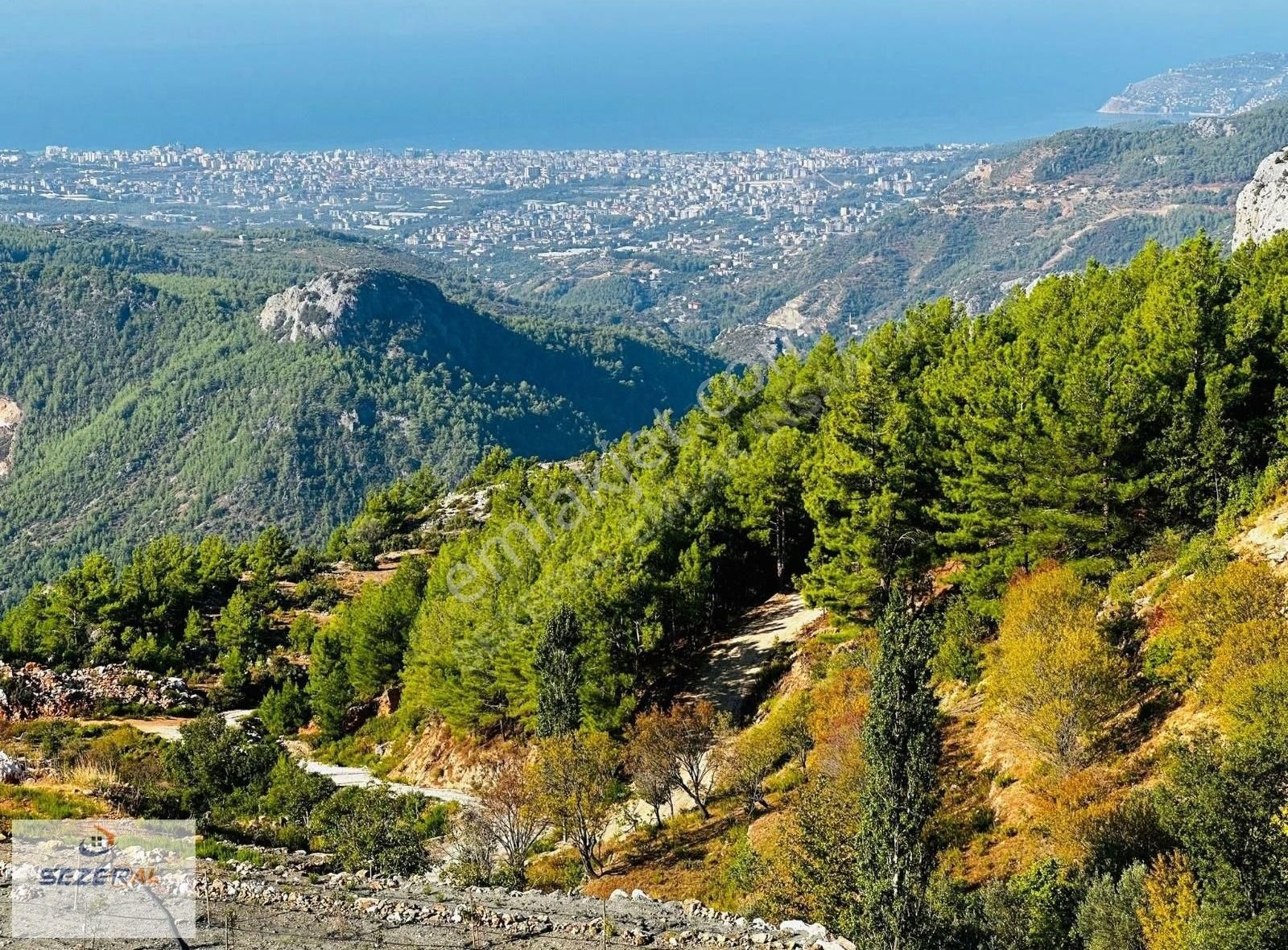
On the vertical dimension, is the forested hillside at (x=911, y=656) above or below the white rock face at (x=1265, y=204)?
below

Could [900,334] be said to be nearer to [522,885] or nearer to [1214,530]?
[1214,530]

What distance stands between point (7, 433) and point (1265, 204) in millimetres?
211783

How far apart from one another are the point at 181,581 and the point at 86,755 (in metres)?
27.1

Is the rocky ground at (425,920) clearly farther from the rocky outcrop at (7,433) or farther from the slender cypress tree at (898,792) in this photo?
the rocky outcrop at (7,433)

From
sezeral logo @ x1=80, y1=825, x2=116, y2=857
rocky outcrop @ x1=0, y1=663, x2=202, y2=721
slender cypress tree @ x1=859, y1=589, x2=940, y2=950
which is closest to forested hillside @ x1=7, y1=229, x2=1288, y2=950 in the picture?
slender cypress tree @ x1=859, y1=589, x2=940, y2=950

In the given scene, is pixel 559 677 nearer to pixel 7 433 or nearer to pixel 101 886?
pixel 101 886

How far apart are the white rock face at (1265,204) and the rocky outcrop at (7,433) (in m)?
200

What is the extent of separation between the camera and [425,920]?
1481 cm

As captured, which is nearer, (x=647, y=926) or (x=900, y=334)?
(x=647, y=926)

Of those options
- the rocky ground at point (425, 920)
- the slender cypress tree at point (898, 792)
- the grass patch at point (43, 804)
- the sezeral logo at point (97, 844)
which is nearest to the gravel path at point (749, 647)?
the slender cypress tree at point (898, 792)

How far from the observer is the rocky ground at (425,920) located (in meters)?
14.2

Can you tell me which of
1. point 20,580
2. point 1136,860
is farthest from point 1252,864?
point 20,580

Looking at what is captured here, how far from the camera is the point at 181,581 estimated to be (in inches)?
2127

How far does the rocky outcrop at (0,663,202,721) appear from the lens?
40062 millimetres
